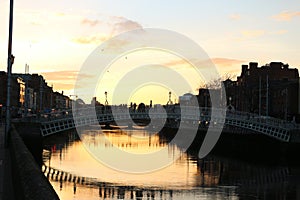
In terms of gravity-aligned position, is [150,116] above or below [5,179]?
above

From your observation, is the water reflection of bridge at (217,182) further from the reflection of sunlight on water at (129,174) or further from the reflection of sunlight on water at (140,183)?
the reflection of sunlight on water at (129,174)

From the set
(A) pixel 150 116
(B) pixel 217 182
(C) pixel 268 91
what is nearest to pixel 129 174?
(B) pixel 217 182

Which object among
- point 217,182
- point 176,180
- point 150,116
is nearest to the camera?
point 176,180

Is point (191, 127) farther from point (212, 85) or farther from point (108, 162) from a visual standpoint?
point (108, 162)

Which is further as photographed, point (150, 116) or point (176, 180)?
point (150, 116)

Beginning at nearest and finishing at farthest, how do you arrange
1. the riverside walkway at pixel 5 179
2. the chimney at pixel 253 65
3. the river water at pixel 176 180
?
the riverside walkway at pixel 5 179 → the river water at pixel 176 180 → the chimney at pixel 253 65

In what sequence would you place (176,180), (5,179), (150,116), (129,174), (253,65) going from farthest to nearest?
(253,65) < (150,116) < (129,174) < (176,180) < (5,179)

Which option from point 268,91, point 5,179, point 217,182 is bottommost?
point 217,182

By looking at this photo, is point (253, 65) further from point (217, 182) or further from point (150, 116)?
point (217, 182)

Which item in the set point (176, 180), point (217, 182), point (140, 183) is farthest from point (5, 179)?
point (217, 182)

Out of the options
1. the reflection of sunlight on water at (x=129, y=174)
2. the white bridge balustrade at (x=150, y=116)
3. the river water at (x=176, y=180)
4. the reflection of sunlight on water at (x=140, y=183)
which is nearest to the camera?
the reflection of sunlight on water at (x=140, y=183)

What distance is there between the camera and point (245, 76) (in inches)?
4021

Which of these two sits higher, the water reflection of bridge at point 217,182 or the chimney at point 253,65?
the chimney at point 253,65

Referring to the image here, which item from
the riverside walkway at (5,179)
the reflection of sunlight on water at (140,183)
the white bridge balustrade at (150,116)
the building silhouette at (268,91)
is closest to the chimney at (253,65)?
the building silhouette at (268,91)
